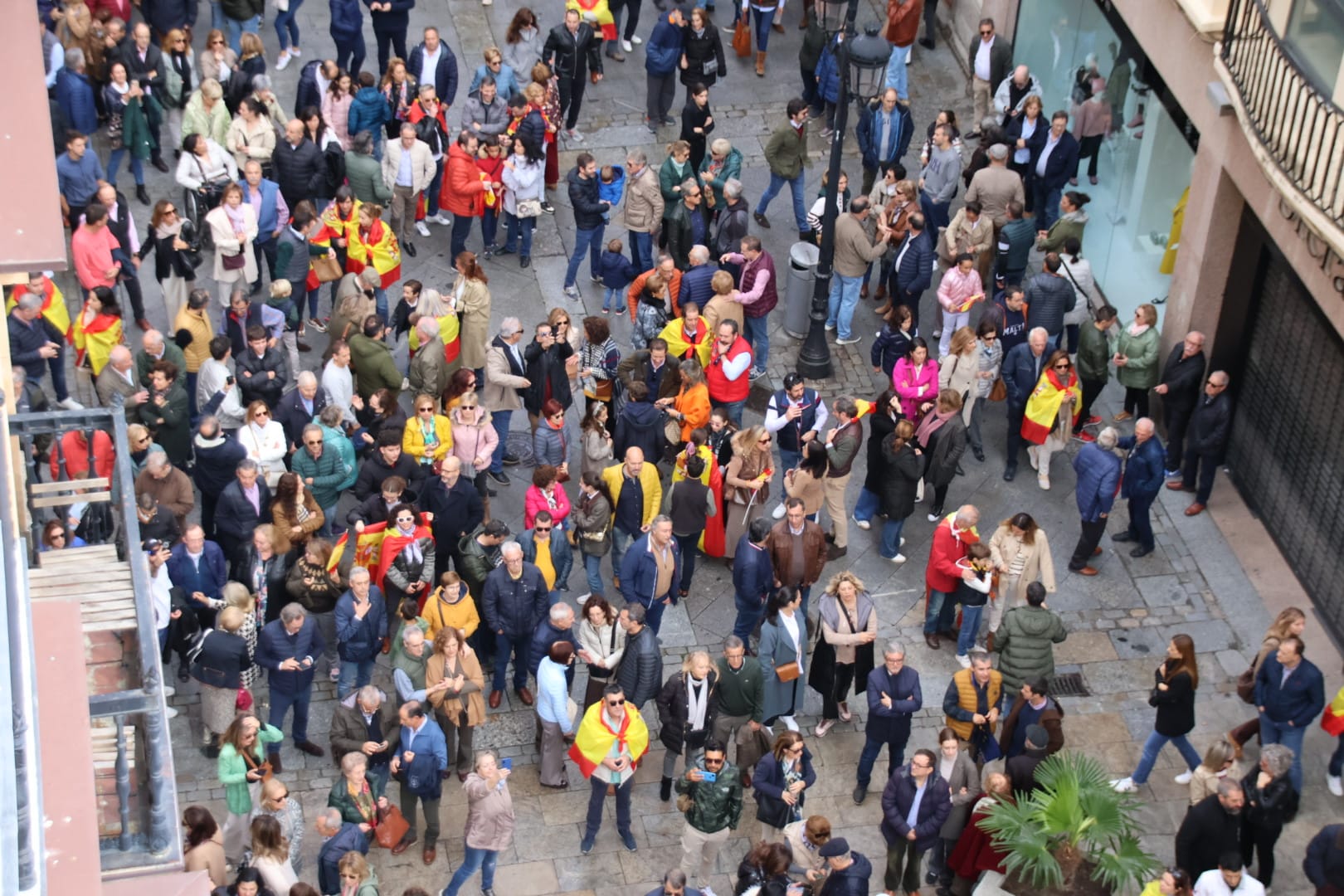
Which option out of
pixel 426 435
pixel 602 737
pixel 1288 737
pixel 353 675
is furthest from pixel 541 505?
pixel 1288 737

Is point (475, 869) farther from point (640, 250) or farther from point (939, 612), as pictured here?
point (640, 250)

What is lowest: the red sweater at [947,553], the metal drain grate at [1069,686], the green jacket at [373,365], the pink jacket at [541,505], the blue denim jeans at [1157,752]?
the metal drain grate at [1069,686]

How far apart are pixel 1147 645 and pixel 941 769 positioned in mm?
3803

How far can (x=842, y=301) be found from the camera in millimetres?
20828

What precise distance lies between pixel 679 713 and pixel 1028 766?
107 inches

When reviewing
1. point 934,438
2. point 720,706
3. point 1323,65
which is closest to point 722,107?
point 934,438

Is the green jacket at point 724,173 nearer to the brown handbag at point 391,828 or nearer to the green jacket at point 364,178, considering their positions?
the green jacket at point 364,178

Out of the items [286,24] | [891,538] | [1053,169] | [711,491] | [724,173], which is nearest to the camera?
[711,491]

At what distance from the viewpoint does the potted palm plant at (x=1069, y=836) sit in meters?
14.1

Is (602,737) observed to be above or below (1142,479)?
below

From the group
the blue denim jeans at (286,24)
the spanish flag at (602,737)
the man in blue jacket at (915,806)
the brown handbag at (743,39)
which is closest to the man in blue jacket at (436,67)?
the blue denim jeans at (286,24)

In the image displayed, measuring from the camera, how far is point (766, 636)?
15633 millimetres

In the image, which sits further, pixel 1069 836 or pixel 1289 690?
pixel 1289 690

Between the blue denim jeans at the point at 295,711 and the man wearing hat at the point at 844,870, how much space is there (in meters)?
4.61
